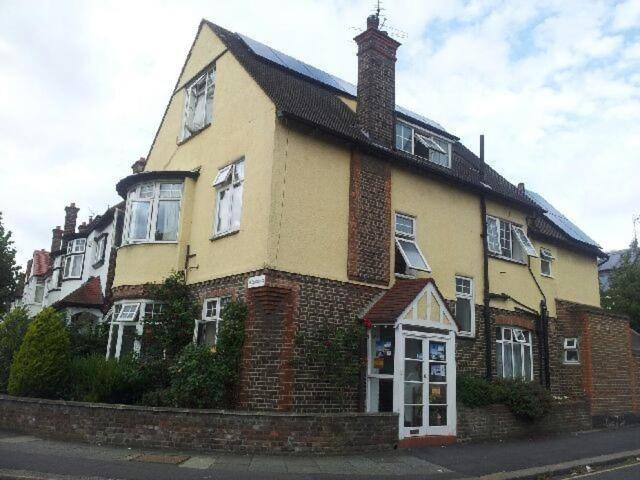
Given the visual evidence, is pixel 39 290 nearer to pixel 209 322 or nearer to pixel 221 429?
pixel 209 322

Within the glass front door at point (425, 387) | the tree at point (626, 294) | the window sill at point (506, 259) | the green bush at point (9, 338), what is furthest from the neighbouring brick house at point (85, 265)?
the tree at point (626, 294)

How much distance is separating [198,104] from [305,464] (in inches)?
441

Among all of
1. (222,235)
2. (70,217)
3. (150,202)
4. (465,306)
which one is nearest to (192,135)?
(150,202)

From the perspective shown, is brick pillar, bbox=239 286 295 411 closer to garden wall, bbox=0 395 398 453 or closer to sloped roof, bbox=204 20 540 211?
garden wall, bbox=0 395 398 453

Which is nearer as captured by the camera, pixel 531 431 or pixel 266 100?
pixel 266 100

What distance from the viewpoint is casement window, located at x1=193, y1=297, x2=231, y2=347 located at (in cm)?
1293

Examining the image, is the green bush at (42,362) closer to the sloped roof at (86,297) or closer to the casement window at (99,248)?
the sloped roof at (86,297)

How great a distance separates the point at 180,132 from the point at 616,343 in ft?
53.2

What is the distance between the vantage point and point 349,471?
29.5 ft

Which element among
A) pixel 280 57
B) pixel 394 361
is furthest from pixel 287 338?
pixel 280 57

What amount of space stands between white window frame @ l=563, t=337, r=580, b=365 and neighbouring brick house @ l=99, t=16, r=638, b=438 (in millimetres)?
53

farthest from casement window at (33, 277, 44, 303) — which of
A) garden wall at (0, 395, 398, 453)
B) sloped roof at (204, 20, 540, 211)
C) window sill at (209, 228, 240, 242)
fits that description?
garden wall at (0, 395, 398, 453)

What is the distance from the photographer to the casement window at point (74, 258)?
83.0ft

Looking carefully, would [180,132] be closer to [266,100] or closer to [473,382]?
[266,100]
